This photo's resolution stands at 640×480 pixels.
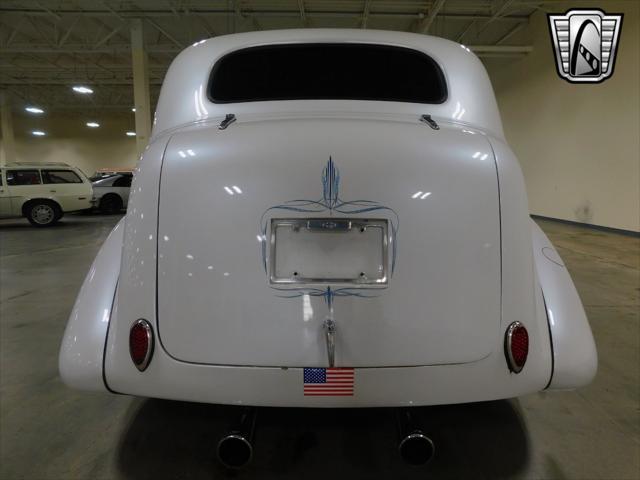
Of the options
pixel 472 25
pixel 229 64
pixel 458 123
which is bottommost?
pixel 458 123

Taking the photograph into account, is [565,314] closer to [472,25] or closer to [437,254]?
[437,254]

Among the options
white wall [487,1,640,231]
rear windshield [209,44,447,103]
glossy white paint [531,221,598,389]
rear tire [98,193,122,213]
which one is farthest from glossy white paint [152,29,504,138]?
rear tire [98,193,122,213]

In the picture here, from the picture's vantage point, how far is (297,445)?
183 cm

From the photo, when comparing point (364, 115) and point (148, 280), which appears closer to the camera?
point (148, 280)

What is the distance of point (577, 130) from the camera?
973 cm

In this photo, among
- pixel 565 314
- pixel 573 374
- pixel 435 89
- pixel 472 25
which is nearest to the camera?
pixel 573 374

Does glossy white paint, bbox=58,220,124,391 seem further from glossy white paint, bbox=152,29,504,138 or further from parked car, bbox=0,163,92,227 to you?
parked car, bbox=0,163,92,227

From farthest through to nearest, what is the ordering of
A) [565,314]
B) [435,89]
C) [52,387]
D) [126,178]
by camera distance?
[126,178], [52,387], [435,89], [565,314]

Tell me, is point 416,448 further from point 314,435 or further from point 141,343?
point 141,343

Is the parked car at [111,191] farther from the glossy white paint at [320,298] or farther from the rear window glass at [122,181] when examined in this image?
the glossy white paint at [320,298]

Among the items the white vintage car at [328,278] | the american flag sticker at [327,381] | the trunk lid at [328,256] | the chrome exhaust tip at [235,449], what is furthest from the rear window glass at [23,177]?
the american flag sticker at [327,381]

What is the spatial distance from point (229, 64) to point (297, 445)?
1966 millimetres

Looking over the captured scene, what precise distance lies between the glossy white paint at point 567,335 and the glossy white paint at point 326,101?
0.75 m

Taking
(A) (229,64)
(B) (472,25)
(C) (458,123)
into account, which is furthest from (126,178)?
(C) (458,123)
